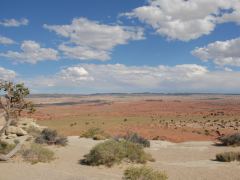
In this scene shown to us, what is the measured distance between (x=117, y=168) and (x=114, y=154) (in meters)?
0.88

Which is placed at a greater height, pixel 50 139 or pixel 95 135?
pixel 50 139

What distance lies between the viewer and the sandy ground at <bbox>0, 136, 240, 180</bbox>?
16562 mm

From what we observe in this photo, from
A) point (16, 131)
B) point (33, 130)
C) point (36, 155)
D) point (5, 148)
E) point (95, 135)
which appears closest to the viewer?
point (36, 155)

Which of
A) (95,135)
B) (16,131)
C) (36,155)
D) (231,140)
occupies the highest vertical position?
(16,131)

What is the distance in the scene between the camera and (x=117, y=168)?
19.0m

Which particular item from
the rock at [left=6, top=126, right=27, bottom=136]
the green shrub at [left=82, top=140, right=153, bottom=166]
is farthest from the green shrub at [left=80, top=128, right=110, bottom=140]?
the green shrub at [left=82, top=140, right=153, bottom=166]

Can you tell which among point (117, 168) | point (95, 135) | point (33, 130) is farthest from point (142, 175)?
point (33, 130)

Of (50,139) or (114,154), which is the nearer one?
(114,154)

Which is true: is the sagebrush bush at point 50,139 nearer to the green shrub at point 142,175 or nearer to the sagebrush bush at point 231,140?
the sagebrush bush at point 231,140

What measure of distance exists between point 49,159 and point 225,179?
933 cm

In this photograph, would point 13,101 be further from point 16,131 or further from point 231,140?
point 231,140

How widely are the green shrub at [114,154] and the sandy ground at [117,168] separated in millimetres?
427

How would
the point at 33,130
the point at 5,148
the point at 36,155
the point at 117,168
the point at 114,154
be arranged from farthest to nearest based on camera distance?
1. the point at 33,130
2. the point at 5,148
3. the point at 36,155
4. the point at 114,154
5. the point at 117,168

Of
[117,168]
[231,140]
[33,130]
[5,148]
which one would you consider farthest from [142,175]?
[33,130]
